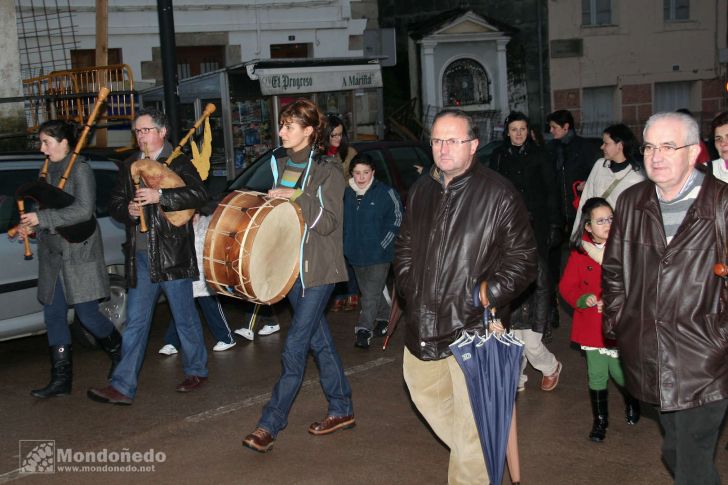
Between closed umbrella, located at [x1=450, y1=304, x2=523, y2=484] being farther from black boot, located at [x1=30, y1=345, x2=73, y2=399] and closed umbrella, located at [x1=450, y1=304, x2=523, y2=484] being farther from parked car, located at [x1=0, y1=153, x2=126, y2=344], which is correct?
parked car, located at [x1=0, y1=153, x2=126, y2=344]

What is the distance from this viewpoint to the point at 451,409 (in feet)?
16.9

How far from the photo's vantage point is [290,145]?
19.4 ft

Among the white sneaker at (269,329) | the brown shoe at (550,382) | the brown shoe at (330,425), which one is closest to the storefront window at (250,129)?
the white sneaker at (269,329)

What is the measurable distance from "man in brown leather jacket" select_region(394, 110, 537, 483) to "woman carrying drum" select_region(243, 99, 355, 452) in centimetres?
99

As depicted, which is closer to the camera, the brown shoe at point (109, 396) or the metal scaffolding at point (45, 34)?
the brown shoe at point (109, 396)

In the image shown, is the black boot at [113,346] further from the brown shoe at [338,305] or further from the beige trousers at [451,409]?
the beige trousers at [451,409]

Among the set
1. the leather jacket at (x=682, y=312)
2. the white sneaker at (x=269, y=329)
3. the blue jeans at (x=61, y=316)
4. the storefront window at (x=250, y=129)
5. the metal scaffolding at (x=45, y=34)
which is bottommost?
the white sneaker at (x=269, y=329)

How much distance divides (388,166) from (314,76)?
3.55 m

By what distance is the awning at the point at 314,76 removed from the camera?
14.0 meters

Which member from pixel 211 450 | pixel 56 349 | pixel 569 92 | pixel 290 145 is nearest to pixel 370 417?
pixel 211 450

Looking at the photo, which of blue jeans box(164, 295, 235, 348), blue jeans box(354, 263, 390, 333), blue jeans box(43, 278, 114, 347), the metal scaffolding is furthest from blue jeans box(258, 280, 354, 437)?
the metal scaffolding

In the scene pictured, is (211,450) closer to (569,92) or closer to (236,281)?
(236,281)

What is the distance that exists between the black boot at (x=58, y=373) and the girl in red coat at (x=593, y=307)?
358cm

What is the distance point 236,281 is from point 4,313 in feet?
9.14
